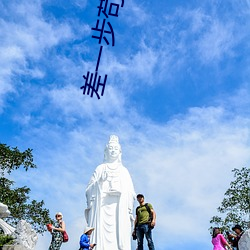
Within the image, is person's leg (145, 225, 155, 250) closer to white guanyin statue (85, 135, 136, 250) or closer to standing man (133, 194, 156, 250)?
standing man (133, 194, 156, 250)

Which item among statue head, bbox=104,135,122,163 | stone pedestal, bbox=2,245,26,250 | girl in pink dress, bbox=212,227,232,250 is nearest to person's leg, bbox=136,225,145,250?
girl in pink dress, bbox=212,227,232,250

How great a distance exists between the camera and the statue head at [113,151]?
1455cm

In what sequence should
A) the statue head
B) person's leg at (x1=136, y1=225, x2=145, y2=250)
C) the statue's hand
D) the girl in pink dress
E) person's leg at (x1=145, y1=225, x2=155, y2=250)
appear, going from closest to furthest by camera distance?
the girl in pink dress < person's leg at (x1=145, y1=225, x2=155, y2=250) < person's leg at (x1=136, y1=225, x2=145, y2=250) < the statue's hand < the statue head

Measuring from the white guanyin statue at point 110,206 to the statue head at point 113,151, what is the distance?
27 centimetres

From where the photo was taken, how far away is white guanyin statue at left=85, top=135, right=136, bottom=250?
529 inches

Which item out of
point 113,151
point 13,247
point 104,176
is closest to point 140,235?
point 13,247

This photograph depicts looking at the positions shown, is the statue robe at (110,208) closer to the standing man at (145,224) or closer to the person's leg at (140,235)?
the person's leg at (140,235)

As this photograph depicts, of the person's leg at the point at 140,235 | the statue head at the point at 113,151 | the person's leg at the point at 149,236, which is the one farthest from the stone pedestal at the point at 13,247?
the statue head at the point at 113,151

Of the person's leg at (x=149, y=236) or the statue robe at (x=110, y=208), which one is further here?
the statue robe at (x=110, y=208)

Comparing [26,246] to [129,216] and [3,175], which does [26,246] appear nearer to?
[129,216]

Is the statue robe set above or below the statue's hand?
below

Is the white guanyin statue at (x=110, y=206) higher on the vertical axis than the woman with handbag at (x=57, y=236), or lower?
higher

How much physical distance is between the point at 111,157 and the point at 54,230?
4786mm

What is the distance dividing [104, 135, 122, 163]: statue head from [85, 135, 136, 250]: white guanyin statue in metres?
0.27
